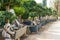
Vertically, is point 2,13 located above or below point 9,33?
above

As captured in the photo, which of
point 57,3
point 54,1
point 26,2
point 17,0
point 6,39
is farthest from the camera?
point 57,3

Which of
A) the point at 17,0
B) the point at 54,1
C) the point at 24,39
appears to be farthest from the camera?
the point at 54,1

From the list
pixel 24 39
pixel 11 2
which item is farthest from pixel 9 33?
pixel 24 39

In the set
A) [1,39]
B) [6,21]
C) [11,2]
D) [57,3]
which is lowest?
[57,3]

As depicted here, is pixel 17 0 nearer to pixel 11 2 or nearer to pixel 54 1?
pixel 11 2

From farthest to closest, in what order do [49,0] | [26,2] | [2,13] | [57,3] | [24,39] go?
[57,3]
[49,0]
[26,2]
[24,39]
[2,13]

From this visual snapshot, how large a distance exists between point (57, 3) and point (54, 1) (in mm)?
2563

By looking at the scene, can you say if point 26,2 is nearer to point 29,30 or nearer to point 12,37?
point 29,30

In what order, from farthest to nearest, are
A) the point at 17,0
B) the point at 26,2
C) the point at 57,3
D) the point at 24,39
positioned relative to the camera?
the point at 57,3 → the point at 26,2 → the point at 24,39 → the point at 17,0

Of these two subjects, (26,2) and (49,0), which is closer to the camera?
(26,2)

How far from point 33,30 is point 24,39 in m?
2.43

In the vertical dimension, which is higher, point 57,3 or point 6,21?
point 6,21

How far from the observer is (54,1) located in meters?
36.7

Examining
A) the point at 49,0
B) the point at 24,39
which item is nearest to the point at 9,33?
the point at 24,39
